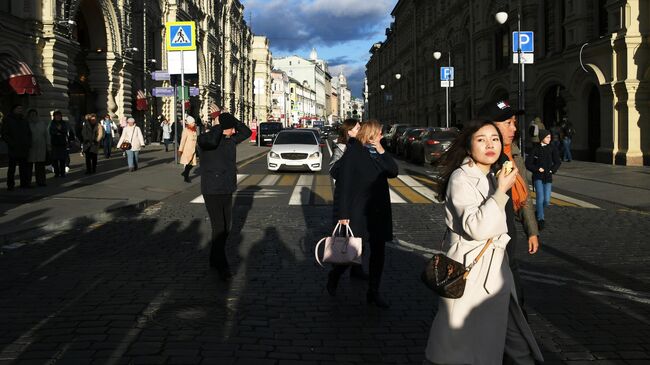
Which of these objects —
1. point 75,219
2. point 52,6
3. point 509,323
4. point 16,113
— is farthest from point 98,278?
point 52,6

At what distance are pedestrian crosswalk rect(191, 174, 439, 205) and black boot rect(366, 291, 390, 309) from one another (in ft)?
23.1

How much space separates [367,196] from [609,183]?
42.8 feet

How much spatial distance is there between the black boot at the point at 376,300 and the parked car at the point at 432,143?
54.1 feet

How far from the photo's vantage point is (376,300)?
5586mm

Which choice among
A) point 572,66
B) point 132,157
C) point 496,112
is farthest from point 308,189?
point 572,66

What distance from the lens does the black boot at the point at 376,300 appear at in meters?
5.53

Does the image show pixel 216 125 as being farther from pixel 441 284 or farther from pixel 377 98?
pixel 377 98

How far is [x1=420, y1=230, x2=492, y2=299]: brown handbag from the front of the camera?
2.99 metres

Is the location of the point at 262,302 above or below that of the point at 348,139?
below

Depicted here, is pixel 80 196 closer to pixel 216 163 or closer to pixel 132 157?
pixel 132 157

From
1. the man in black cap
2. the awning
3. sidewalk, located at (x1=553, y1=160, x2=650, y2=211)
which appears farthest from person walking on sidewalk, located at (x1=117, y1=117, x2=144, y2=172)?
the man in black cap

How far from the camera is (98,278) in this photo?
6.63m

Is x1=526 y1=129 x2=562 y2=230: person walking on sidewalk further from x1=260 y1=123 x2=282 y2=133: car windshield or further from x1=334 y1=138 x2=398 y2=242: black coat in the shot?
x1=260 y1=123 x2=282 y2=133: car windshield

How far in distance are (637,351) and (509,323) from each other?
1785 mm
